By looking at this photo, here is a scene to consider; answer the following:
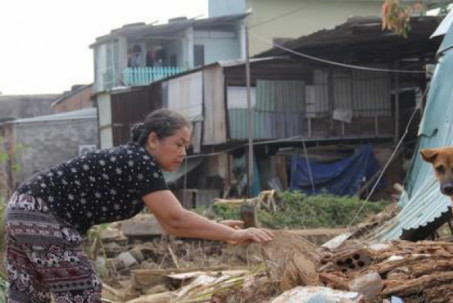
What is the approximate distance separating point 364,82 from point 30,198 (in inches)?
805

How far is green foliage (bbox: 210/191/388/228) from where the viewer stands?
45.6ft

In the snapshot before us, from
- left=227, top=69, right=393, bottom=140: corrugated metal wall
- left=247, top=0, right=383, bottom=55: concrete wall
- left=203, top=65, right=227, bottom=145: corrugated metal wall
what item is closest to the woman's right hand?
left=203, top=65, right=227, bottom=145: corrugated metal wall

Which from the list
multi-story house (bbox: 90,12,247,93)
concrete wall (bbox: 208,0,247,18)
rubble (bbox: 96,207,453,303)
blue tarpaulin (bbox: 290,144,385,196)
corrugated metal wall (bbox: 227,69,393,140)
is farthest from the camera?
concrete wall (bbox: 208,0,247,18)

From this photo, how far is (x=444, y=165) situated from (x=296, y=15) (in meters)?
26.8

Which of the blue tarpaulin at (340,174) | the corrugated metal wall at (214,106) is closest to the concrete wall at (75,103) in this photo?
the corrugated metal wall at (214,106)

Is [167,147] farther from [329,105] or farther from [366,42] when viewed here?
[329,105]

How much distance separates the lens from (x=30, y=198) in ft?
13.7

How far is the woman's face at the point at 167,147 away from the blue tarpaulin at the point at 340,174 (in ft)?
60.9

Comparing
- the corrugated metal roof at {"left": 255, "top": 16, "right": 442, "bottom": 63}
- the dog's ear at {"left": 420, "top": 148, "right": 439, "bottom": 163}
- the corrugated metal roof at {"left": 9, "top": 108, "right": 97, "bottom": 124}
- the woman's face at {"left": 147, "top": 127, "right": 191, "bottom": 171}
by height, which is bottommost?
the corrugated metal roof at {"left": 9, "top": 108, "right": 97, "bottom": 124}

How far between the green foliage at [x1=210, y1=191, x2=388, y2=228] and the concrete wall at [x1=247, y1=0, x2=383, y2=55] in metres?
17.3

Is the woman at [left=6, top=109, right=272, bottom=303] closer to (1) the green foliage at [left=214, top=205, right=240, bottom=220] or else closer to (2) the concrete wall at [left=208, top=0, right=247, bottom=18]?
(1) the green foliage at [left=214, top=205, right=240, bottom=220]

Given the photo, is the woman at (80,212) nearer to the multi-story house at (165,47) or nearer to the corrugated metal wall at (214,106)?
the corrugated metal wall at (214,106)

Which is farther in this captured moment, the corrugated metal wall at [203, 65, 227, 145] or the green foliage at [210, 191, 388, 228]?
the corrugated metal wall at [203, 65, 227, 145]

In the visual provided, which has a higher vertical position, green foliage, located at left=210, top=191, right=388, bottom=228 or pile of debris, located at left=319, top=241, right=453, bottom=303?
pile of debris, located at left=319, top=241, right=453, bottom=303
